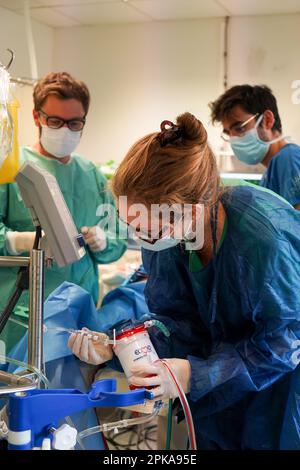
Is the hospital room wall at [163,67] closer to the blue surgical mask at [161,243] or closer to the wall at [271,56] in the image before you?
the wall at [271,56]

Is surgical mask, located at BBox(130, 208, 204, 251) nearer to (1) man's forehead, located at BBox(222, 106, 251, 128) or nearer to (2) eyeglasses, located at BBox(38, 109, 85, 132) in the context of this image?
(2) eyeglasses, located at BBox(38, 109, 85, 132)

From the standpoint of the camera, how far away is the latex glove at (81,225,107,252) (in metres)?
1.61

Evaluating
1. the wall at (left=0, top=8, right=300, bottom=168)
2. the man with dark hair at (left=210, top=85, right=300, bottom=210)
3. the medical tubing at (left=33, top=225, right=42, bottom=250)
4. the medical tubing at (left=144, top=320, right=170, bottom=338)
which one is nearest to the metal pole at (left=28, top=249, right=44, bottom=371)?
the medical tubing at (left=33, top=225, right=42, bottom=250)

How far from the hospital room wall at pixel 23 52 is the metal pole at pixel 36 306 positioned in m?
0.42

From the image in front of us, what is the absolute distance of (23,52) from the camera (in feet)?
4.42

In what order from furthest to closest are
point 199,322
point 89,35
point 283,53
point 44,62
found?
point 283,53 < point 89,35 < point 44,62 < point 199,322

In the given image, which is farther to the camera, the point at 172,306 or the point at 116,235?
the point at 116,235

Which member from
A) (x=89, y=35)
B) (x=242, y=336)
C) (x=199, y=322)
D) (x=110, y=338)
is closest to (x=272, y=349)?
(x=242, y=336)

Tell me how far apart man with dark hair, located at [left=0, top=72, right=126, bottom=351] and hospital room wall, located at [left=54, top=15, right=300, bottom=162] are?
221 mm

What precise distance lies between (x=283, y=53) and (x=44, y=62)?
1.13m

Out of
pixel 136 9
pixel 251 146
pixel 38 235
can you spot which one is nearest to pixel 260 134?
pixel 251 146

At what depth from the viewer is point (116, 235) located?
1712 millimetres

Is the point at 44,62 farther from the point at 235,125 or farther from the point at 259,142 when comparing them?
the point at 259,142

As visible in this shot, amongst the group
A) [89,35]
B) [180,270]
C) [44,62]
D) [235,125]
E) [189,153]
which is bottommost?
[180,270]
